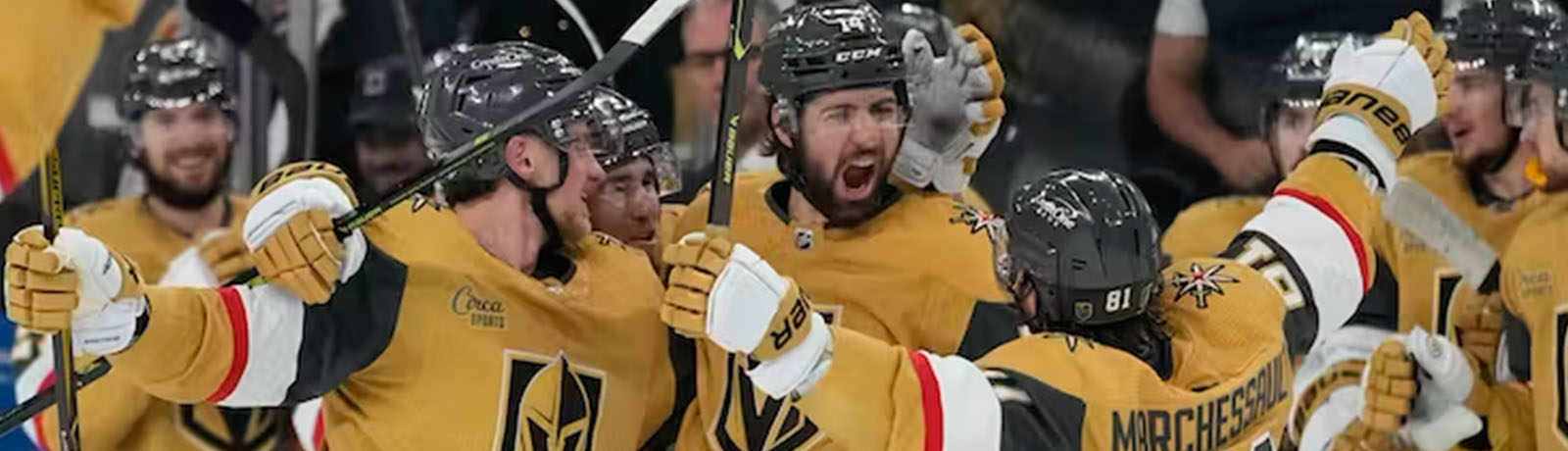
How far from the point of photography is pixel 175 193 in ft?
12.5

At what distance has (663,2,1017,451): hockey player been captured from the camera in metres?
2.56

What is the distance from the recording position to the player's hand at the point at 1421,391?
121 inches

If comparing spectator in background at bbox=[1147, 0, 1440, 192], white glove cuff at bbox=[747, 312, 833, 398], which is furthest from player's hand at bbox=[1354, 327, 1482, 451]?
white glove cuff at bbox=[747, 312, 833, 398]

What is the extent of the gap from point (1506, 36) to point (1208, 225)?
71 centimetres

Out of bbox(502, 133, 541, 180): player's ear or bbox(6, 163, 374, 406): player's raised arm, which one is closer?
bbox(6, 163, 374, 406): player's raised arm

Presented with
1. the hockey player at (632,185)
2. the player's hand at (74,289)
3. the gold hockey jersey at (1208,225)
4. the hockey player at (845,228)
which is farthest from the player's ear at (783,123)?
the gold hockey jersey at (1208,225)

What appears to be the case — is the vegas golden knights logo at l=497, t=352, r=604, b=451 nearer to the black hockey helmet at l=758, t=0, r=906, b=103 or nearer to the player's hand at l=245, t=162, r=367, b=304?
the player's hand at l=245, t=162, r=367, b=304

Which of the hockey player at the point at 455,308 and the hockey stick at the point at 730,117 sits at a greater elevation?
the hockey stick at the point at 730,117

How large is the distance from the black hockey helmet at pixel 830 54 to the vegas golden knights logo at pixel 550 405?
1.39 feet

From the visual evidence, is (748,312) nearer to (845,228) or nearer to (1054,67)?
(845,228)

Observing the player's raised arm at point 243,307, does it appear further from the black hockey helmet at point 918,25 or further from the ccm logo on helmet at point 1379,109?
the ccm logo on helmet at point 1379,109

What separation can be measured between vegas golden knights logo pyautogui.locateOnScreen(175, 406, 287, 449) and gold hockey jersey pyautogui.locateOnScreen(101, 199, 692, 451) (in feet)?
3.60

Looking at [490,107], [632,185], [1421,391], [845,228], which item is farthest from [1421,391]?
[490,107]

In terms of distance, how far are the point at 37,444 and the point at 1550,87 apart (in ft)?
7.69
